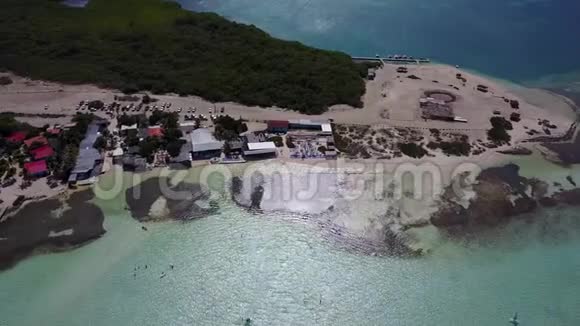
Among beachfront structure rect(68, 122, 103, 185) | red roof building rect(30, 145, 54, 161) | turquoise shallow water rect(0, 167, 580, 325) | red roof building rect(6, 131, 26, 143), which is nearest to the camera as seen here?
turquoise shallow water rect(0, 167, 580, 325)

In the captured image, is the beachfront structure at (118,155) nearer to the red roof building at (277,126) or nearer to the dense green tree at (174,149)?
the dense green tree at (174,149)

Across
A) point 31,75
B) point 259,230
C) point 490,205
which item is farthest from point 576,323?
point 31,75

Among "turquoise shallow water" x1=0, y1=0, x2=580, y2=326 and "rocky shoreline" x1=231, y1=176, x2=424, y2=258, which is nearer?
"turquoise shallow water" x1=0, y1=0, x2=580, y2=326

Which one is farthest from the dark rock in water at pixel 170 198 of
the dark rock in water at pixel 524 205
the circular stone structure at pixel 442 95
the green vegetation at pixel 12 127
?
the circular stone structure at pixel 442 95

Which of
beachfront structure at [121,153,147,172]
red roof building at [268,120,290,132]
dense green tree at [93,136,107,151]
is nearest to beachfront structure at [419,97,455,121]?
red roof building at [268,120,290,132]

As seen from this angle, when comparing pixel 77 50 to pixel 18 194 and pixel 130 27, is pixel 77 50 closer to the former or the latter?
pixel 130 27

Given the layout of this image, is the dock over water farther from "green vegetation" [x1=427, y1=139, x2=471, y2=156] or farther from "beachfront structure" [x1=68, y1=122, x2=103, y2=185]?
"beachfront structure" [x1=68, y1=122, x2=103, y2=185]

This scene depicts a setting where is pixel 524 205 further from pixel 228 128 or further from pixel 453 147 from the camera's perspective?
pixel 228 128
